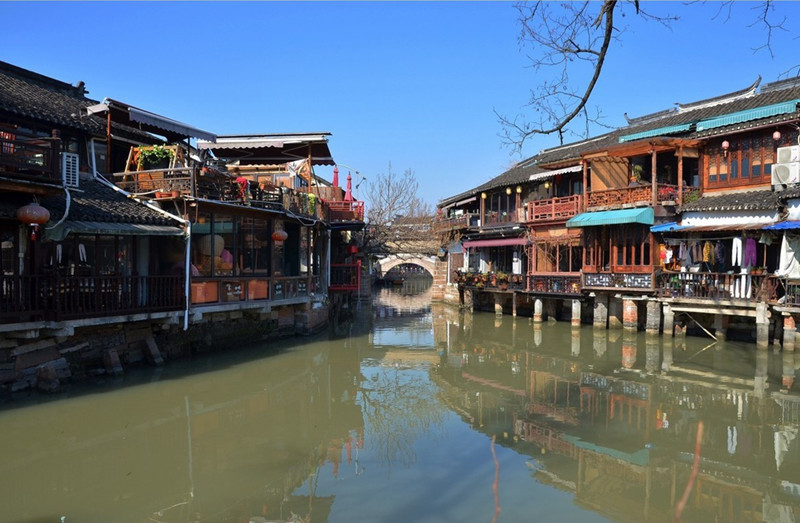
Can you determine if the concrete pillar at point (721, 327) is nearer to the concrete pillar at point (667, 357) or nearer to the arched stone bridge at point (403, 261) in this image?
the concrete pillar at point (667, 357)

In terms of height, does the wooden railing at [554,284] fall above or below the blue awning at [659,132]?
below

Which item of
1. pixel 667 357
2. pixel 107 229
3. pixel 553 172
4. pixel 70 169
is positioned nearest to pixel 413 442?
pixel 107 229

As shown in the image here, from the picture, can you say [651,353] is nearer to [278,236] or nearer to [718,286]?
[718,286]

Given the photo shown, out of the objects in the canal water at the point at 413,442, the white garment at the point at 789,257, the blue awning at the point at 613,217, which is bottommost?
the canal water at the point at 413,442

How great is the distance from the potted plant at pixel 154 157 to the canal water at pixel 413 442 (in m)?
5.51

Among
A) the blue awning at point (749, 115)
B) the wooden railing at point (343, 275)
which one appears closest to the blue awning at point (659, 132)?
the blue awning at point (749, 115)

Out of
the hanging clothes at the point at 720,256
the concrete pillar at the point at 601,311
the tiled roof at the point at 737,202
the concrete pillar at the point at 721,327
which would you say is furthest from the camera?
the concrete pillar at the point at 601,311

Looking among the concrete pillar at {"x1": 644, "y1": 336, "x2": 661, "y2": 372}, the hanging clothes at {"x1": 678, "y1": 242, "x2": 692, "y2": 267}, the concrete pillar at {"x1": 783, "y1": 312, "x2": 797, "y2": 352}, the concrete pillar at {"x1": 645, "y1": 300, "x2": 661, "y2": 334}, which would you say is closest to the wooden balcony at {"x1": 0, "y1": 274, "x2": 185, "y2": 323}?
the concrete pillar at {"x1": 644, "y1": 336, "x2": 661, "y2": 372}

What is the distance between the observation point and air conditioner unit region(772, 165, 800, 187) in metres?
16.0

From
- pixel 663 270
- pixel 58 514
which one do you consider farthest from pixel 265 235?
pixel 663 270

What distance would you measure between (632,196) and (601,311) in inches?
174

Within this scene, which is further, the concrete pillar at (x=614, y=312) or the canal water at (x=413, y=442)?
the concrete pillar at (x=614, y=312)

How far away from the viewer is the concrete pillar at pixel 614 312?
70.1ft

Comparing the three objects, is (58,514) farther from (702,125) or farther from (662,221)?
(702,125)
